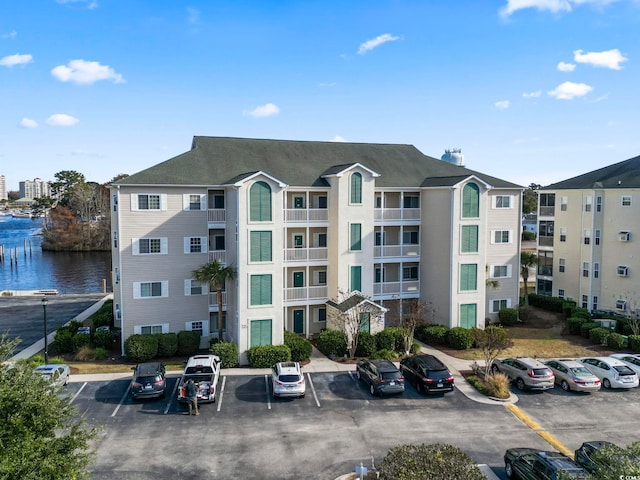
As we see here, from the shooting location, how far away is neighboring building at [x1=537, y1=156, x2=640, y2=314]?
37.7 meters

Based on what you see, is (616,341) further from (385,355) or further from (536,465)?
(536,465)

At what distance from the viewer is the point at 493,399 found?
2423 centimetres

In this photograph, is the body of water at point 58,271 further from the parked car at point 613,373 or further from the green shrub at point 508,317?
the parked car at point 613,373

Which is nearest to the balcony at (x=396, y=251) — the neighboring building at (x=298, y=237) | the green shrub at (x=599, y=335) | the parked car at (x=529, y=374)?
the neighboring building at (x=298, y=237)

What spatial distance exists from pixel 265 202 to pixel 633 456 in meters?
22.5

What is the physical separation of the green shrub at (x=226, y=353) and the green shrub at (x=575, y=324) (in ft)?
76.2

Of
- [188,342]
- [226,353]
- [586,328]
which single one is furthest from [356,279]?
[586,328]

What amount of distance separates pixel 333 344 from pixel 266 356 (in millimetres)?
4168

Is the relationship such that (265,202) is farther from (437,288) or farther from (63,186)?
(63,186)

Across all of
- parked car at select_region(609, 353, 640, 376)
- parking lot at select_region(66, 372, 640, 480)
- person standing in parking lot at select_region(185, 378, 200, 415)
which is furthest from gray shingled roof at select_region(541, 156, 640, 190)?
person standing in parking lot at select_region(185, 378, 200, 415)

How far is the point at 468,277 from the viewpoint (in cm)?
3447

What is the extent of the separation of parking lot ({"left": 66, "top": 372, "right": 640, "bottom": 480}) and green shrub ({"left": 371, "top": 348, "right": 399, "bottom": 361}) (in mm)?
4011

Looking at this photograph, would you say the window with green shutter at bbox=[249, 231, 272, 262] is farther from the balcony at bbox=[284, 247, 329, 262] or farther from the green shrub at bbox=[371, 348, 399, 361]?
the green shrub at bbox=[371, 348, 399, 361]

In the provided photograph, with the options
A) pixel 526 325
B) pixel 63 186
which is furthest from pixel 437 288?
pixel 63 186
